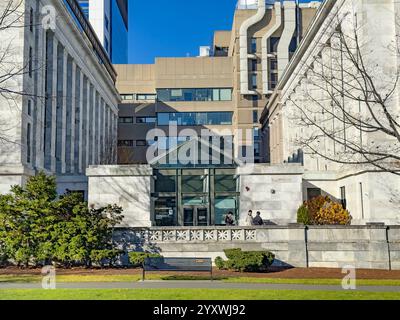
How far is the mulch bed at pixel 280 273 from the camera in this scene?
826 inches

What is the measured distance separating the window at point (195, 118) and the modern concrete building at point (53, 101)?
15.9m

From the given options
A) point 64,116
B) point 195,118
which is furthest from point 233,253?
point 195,118

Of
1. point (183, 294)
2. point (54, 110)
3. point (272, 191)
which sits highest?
point (54, 110)

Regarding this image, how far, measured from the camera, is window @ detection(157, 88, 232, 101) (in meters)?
90.9

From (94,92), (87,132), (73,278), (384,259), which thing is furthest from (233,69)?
(73,278)

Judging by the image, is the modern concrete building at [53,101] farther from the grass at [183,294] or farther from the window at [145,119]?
the window at [145,119]

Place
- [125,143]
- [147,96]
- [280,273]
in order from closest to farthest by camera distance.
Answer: [280,273]
[125,143]
[147,96]

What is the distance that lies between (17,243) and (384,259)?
17.3 m

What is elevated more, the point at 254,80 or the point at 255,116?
the point at 254,80

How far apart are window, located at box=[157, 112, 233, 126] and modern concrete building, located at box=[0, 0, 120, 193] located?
52.0ft

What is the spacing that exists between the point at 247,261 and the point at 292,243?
142 inches

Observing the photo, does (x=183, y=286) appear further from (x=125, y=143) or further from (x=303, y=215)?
(x=125, y=143)

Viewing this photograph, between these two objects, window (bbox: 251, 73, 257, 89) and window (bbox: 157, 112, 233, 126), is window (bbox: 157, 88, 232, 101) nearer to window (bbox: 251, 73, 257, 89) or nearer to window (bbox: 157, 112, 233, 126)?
window (bbox: 157, 112, 233, 126)

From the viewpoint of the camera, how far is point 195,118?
89875 millimetres
